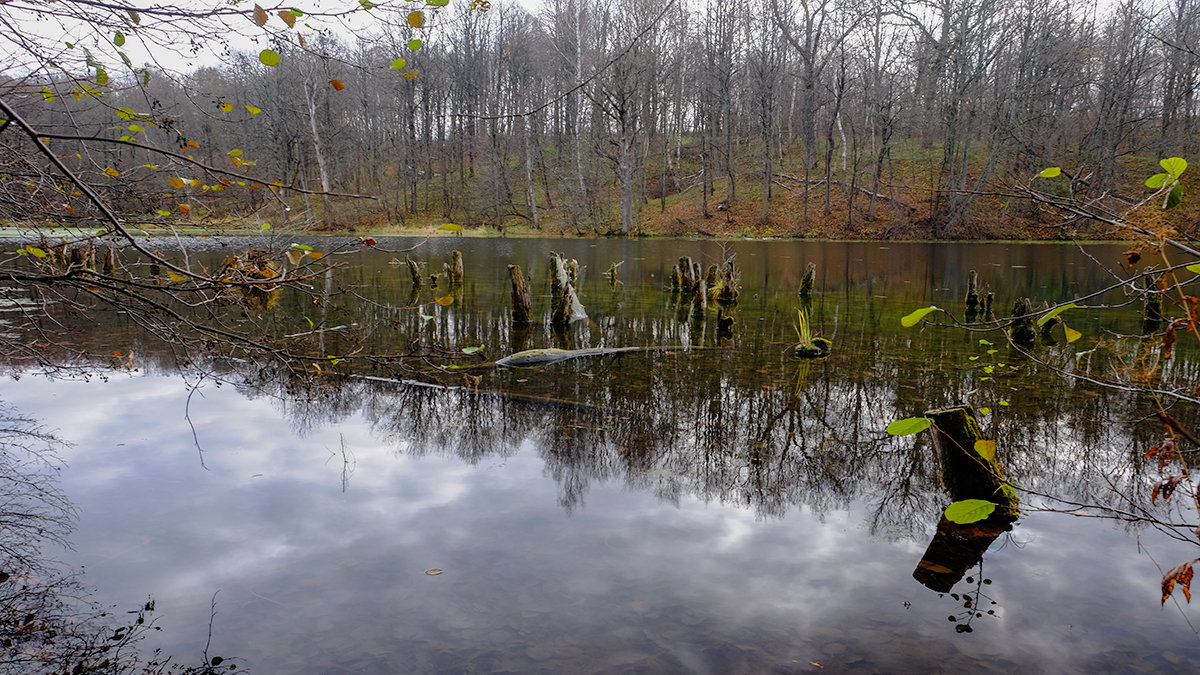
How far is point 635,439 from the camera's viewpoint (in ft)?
22.6

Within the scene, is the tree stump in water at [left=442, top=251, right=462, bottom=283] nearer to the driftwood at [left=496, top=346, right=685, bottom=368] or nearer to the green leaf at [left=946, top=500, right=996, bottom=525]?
the driftwood at [left=496, top=346, right=685, bottom=368]

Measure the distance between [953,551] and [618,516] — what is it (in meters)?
2.31

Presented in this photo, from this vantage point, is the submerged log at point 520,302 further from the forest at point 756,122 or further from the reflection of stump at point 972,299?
the forest at point 756,122

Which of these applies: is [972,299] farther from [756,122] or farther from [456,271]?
[756,122]

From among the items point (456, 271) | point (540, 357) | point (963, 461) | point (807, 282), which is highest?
point (456, 271)

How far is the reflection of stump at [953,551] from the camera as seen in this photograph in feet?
14.4

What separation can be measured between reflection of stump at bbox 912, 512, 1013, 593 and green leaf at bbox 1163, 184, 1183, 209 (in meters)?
3.15

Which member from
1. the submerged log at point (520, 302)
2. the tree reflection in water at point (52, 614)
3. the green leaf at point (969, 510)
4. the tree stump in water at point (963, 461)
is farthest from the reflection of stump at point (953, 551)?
the submerged log at point (520, 302)

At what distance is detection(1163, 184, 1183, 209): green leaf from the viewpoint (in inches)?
68.6

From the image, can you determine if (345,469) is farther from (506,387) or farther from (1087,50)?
(1087,50)

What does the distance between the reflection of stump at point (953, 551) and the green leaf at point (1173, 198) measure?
315 centimetres

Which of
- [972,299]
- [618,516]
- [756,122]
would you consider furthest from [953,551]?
[756,122]

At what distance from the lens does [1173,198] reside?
1.76 metres

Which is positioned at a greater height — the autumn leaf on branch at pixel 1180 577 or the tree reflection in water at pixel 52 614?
the autumn leaf on branch at pixel 1180 577
